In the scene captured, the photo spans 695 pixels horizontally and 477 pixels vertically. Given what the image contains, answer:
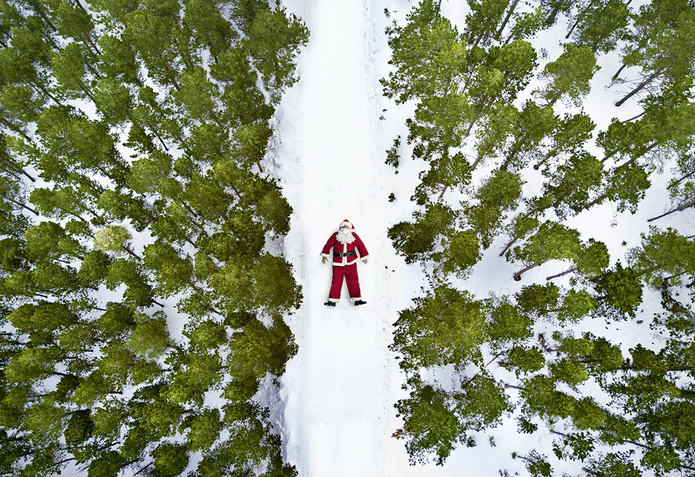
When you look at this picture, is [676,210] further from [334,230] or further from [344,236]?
[334,230]

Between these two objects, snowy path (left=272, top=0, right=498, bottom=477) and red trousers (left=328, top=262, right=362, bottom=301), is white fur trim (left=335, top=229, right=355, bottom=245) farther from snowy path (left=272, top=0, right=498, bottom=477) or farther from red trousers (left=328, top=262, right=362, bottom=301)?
snowy path (left=272, top=0, right=498, bottom=477)

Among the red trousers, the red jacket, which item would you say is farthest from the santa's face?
the red trousers

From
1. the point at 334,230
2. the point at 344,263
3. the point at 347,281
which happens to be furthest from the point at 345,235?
the point at 347,281

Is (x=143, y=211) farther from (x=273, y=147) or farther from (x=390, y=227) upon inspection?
(x=390, y=227)

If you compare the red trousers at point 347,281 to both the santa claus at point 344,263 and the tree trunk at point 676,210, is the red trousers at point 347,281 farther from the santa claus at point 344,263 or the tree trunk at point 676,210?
the tree trunk at point 676,210

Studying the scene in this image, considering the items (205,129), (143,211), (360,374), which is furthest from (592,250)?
(143,211)
